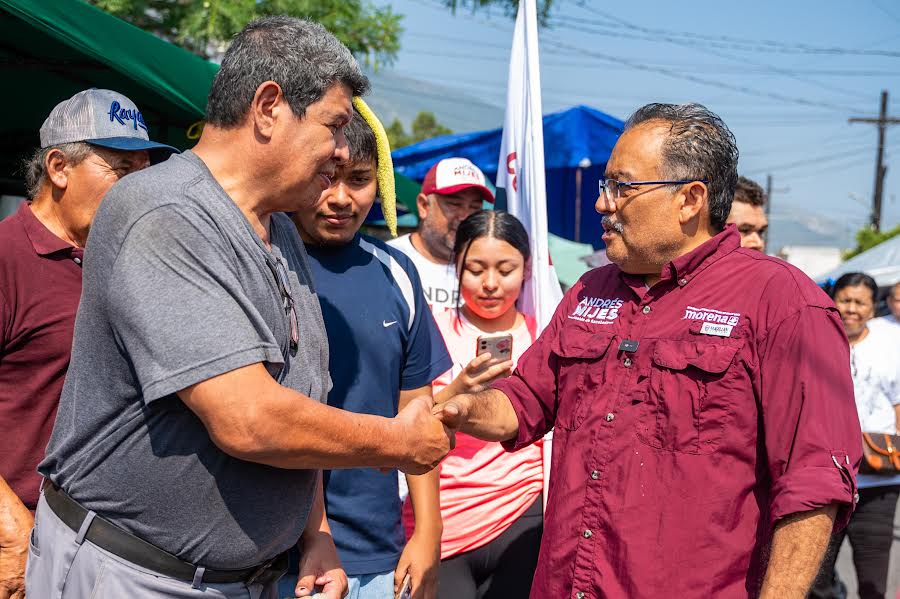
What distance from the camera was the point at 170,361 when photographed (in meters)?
1.82

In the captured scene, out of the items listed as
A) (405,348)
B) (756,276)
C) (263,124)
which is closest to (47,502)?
(263,124)

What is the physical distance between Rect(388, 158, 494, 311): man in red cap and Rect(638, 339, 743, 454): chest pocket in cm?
239

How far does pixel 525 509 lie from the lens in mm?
3703

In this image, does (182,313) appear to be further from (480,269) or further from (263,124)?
(480,269)

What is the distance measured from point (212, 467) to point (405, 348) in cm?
130

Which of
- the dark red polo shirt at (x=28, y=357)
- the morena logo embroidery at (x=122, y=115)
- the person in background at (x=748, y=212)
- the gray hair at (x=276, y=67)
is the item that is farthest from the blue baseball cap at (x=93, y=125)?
the person in background at (x=748, y=212)

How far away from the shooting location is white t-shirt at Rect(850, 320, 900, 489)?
578 cm

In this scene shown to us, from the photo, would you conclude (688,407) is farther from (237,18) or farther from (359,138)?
(237,18)

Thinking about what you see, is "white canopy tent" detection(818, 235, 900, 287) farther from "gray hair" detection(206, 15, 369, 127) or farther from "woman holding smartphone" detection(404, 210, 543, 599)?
"gray hair" detection(206, 15, 369, 127)

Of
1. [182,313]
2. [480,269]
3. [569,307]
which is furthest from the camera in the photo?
[480,269]

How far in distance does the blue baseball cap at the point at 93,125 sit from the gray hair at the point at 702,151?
1774mm

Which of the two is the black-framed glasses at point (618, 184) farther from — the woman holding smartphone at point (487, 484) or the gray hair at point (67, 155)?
the gray hair at point (67, 155)

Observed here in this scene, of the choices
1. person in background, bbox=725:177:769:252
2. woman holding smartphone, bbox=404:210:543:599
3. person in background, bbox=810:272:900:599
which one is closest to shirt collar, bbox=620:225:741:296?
woman holding smartphone, bbox=404:210:543:599

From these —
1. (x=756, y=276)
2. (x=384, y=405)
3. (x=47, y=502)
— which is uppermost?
(x=756, y=276)
